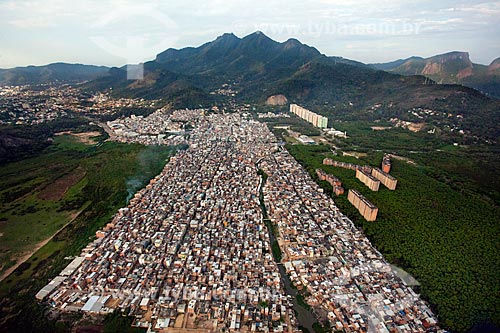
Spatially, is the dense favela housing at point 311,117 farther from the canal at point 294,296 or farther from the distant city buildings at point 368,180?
the canal at point 294,296

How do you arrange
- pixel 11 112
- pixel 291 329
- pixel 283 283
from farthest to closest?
pixel 11 112
pixel 283 283
pixel 291 329

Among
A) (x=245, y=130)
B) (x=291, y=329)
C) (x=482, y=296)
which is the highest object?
(x=245, y=130)

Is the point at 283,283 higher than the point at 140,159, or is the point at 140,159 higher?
the point at 140,159

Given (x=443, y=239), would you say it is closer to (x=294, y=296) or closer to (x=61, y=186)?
(x=294, y=296)

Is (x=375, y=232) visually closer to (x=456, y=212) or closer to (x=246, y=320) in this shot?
(x=456, y=212)

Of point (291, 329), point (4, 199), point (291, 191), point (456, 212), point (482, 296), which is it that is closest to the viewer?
point (291, 329)

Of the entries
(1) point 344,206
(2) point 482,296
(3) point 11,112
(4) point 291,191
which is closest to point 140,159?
(4) point 291,191
